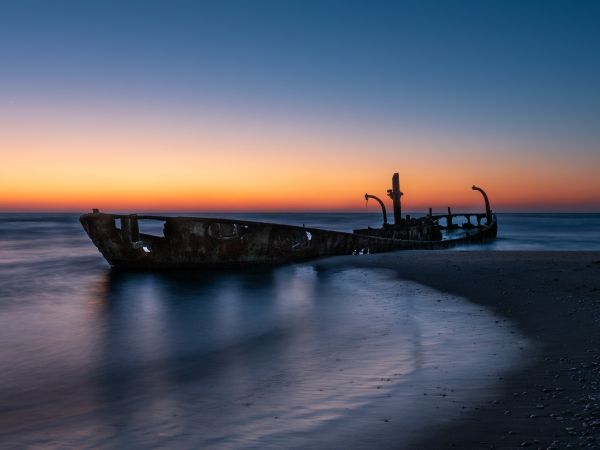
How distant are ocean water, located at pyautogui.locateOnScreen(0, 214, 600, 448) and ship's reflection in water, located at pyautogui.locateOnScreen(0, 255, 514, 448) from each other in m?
0.02

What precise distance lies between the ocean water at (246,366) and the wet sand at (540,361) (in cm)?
24

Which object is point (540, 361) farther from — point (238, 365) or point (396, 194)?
point (396, 194)

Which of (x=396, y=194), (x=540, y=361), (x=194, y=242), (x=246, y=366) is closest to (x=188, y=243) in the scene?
(x=194, y=242)

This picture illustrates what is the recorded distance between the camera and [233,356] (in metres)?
6.41

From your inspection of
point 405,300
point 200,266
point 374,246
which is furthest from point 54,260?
point 405,300

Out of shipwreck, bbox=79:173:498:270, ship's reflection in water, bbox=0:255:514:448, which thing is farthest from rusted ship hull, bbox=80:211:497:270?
ship's reflection in water, bbox=0:255:514:448

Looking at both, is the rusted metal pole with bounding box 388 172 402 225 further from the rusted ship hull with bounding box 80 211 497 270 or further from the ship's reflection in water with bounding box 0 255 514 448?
the ship's reflection in water with bounding box 0 255 514 448

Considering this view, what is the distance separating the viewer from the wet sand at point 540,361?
327 centimetres

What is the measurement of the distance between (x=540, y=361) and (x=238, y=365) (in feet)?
11.3

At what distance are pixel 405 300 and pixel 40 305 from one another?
8.23m

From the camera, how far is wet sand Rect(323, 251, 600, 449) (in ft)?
10.7

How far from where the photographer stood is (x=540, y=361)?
200 inches

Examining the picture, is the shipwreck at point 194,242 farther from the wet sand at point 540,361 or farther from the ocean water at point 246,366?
the wet sand at point 540,361

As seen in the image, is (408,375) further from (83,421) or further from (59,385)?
(59,385)
